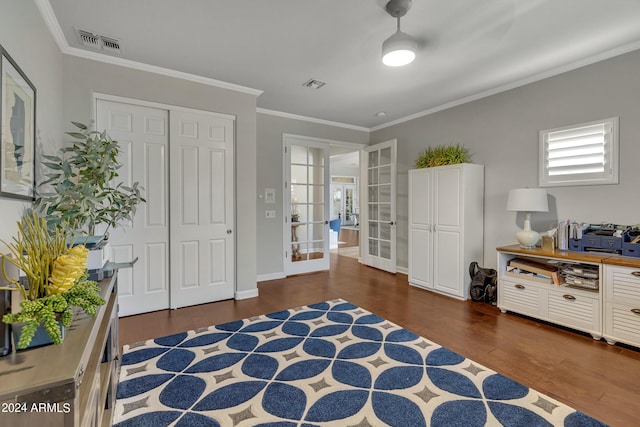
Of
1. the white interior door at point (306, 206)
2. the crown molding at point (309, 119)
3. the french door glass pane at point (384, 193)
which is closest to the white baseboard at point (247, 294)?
the white interior door at point (306, 206)

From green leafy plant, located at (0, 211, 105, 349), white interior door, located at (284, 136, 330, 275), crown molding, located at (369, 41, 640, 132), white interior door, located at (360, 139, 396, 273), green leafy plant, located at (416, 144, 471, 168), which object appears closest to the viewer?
green leafy plant, located at (0, 211, 105, 349)

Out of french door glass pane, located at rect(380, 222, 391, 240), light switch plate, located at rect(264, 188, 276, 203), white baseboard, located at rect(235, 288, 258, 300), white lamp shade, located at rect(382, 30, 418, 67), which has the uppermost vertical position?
white lamp shade, located at rect(382, 30, 418, 67)

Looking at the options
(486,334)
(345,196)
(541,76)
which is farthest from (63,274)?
(345,196)

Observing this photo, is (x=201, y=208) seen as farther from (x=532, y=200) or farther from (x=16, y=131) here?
(x=532, y=200)

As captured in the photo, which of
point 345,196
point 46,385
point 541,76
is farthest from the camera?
point 345,196

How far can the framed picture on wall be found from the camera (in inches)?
60.3

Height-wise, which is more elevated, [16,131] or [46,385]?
[16,131]

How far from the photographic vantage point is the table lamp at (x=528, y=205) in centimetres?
310

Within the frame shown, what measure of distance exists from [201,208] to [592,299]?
3.93 m

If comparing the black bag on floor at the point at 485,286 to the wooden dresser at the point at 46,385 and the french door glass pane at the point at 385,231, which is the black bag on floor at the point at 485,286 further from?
the wooden dresser at the point at 46,385

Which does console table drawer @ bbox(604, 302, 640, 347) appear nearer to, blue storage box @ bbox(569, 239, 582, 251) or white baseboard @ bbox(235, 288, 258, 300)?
blue storage box @ bbox(569, 239, 582, 251)

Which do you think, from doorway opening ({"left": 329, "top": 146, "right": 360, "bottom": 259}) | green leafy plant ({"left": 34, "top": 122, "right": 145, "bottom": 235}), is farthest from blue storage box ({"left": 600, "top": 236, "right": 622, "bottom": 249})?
doorway opening ({"left": 329, "top": 146, "right": 360, "bottom": 259})

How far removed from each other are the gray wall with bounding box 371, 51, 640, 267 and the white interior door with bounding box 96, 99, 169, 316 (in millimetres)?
3675

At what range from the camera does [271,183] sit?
184 inches
